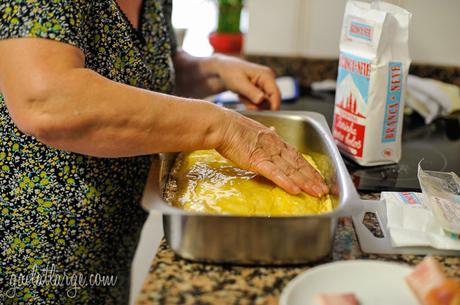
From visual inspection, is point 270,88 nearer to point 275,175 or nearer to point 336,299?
point 275,175

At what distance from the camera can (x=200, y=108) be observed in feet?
2.84

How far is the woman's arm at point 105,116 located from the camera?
766 millimetres

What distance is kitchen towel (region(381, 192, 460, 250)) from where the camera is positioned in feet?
2.67

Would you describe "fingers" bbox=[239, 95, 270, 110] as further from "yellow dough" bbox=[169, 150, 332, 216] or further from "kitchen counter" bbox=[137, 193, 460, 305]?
"kitchen counter" bbox=[137, 193, 460, 305]

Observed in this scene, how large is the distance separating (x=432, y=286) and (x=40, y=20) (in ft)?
2.13

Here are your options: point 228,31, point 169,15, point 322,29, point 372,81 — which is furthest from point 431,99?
point 228,31

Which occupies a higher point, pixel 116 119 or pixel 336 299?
pixel 116 119

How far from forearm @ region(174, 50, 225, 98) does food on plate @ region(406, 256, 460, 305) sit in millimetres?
827

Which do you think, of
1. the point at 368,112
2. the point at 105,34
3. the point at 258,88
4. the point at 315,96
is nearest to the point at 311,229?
the point at 368,112

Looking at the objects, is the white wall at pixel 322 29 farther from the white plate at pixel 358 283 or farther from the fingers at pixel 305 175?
the white plate at pixel 358 283

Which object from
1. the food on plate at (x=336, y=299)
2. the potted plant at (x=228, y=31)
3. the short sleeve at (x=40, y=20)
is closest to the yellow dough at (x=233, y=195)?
the food on plate at (x=336, y=299)

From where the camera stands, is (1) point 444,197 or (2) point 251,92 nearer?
(1) point 444,197

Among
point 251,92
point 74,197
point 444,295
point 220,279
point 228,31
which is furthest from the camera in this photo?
point 228,31

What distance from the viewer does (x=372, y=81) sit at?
1.07 m
